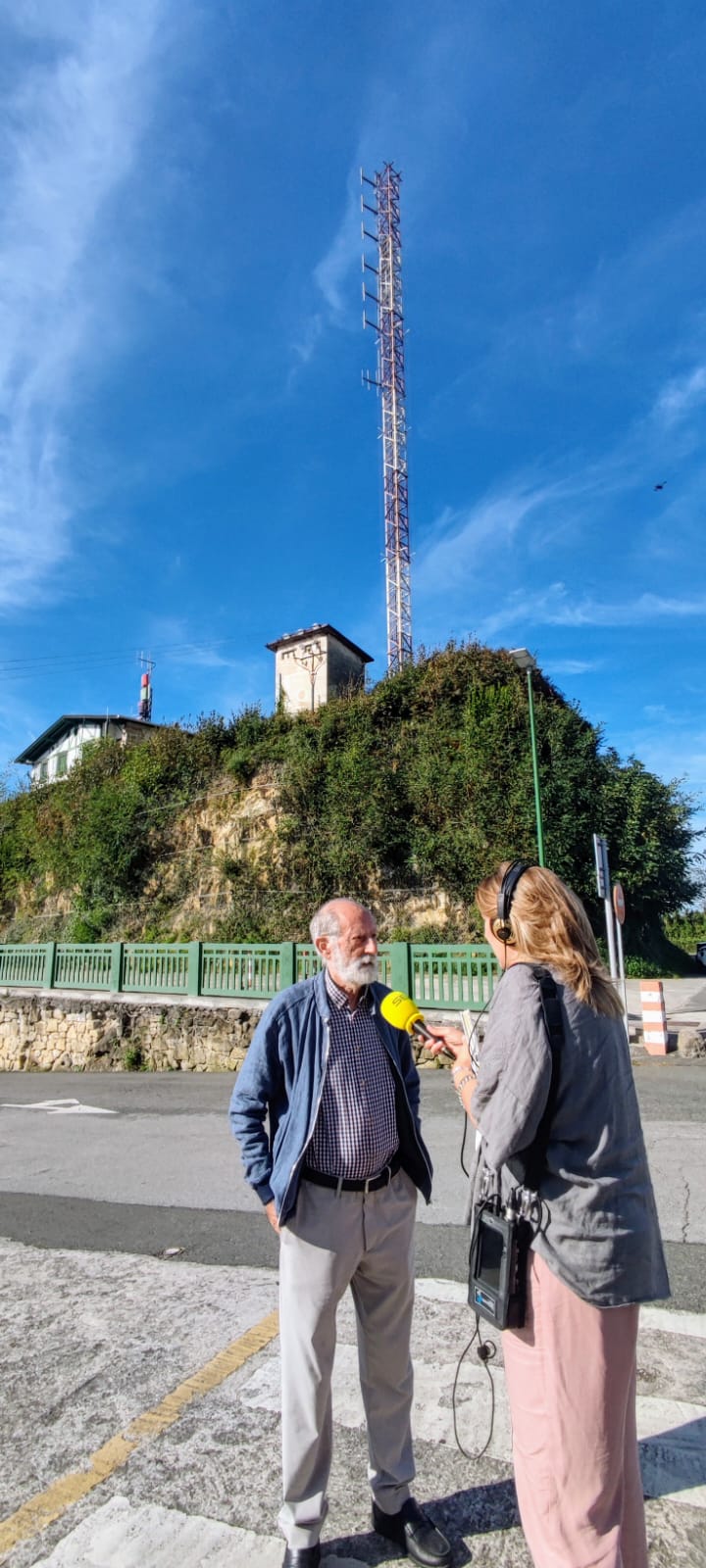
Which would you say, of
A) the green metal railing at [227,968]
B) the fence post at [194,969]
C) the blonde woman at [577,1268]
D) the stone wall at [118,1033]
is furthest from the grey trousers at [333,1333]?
the fence post at [194,969]

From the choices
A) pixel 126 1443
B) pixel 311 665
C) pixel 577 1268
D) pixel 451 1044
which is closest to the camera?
pixel 577 1268

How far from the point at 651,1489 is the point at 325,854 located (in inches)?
732

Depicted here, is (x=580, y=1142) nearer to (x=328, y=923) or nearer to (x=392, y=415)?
(x=328, y=923)

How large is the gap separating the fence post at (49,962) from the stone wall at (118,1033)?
24 cm

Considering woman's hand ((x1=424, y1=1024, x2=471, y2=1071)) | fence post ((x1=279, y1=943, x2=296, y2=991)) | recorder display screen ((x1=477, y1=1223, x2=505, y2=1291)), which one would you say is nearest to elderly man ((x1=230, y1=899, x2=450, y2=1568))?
woman's hand ((x1=424, y1=1024, x2=471, y2=1071))

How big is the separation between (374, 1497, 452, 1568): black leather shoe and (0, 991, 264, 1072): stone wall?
36.8ft

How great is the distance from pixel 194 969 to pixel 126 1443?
12.3 m

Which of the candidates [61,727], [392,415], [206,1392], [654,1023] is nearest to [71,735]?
[61,727]

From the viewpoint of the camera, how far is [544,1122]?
191 cm

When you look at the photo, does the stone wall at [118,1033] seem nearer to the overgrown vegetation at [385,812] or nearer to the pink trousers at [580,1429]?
the overgrown vegetation at [385,812]

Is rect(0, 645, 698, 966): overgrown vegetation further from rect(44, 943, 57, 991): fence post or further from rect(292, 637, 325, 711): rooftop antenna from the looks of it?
rect(44, 943, 57, 991): fence post

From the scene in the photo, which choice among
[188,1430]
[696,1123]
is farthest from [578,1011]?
[696,1123]

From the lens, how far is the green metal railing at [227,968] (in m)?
12.0

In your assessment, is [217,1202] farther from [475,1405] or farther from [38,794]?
[38,794]
